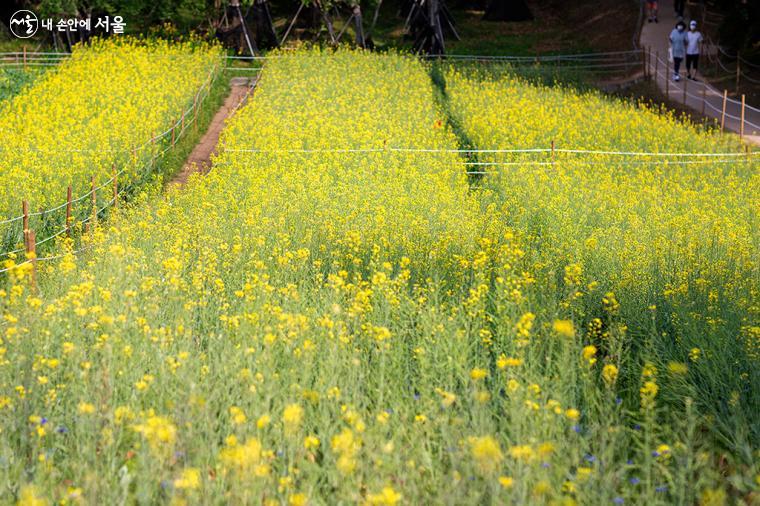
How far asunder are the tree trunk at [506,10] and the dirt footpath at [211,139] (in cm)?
1837

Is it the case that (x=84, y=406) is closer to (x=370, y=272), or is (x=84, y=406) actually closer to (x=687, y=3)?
(x=370, y=272)

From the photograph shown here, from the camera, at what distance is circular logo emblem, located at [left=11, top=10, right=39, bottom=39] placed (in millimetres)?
33000

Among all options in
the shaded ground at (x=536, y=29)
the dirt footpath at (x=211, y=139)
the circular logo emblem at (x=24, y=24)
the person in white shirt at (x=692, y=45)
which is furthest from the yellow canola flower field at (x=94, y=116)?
the person in white shirt at (x=692, y=45)

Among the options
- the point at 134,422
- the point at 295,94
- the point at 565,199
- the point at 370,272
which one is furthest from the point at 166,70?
the point at 134,422

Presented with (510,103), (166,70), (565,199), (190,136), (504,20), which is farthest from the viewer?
(504,20)

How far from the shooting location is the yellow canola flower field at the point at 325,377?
15.9ft

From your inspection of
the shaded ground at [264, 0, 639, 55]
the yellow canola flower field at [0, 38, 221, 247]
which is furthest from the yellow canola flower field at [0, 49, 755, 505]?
the shaded ground at [264, 0, 639, 55]

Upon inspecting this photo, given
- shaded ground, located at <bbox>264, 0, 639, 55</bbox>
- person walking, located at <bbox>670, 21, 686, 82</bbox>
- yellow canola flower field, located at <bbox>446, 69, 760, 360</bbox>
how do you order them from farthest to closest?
shaded ground, located at <bbox>264, 0, 639, 55</bbox>
person walking, located at <bbox>670, 21, 686, 82</bbox>
yellow canola flower field, located at <bbox>446, 69, 760, 360</bbox>

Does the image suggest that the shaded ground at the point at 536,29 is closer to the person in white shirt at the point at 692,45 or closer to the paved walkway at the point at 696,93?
the paved walkway at the point at 696,93

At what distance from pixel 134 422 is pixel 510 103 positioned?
18727 millimetres

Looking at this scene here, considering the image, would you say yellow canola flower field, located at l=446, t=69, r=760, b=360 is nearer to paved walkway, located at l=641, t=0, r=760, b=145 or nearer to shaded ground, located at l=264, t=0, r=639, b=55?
paved walkway, located at l=641, t=0, r=760, b=145

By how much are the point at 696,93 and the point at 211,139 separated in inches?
480

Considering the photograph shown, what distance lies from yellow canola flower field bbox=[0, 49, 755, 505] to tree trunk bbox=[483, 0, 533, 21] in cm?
3218

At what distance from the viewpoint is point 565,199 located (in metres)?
13.5
